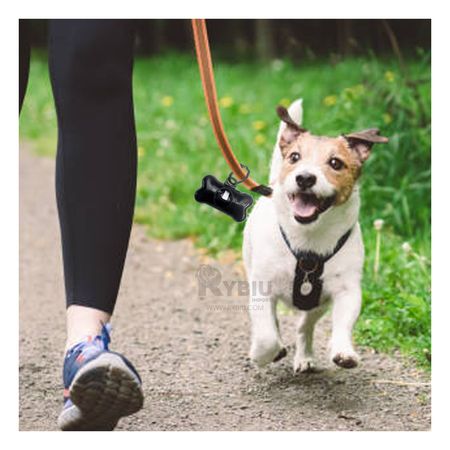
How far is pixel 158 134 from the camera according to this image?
19.6 ft

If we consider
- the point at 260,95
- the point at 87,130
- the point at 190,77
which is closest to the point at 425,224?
the point at 87,130

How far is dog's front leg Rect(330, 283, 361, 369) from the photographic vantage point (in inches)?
98.7

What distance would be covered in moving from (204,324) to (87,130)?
1398 millimetres

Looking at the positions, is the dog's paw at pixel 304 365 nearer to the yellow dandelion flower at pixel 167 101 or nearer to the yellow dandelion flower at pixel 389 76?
the yellow dandelion flower at pixel 389 76

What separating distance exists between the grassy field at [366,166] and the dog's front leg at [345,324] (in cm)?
52

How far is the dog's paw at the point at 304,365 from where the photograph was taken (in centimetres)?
298

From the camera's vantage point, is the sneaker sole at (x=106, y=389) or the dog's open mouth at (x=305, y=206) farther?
→ the dog's open mouth at (x=305, y=206)

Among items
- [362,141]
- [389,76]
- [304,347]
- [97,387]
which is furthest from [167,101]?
[97,387]

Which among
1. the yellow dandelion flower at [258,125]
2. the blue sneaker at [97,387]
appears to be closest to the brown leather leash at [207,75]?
the blue sneaker at [97,387]

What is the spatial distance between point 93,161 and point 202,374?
3.11 feet

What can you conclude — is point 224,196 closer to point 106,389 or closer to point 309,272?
point 309,272

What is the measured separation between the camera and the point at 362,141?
8.73 ft

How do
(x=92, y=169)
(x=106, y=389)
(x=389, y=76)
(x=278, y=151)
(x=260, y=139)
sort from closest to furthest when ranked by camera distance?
(x=106, y=389) → (x=92, y=169) → (x=278, y=151) → (x=389, y=76) → (x=260, y=139)
